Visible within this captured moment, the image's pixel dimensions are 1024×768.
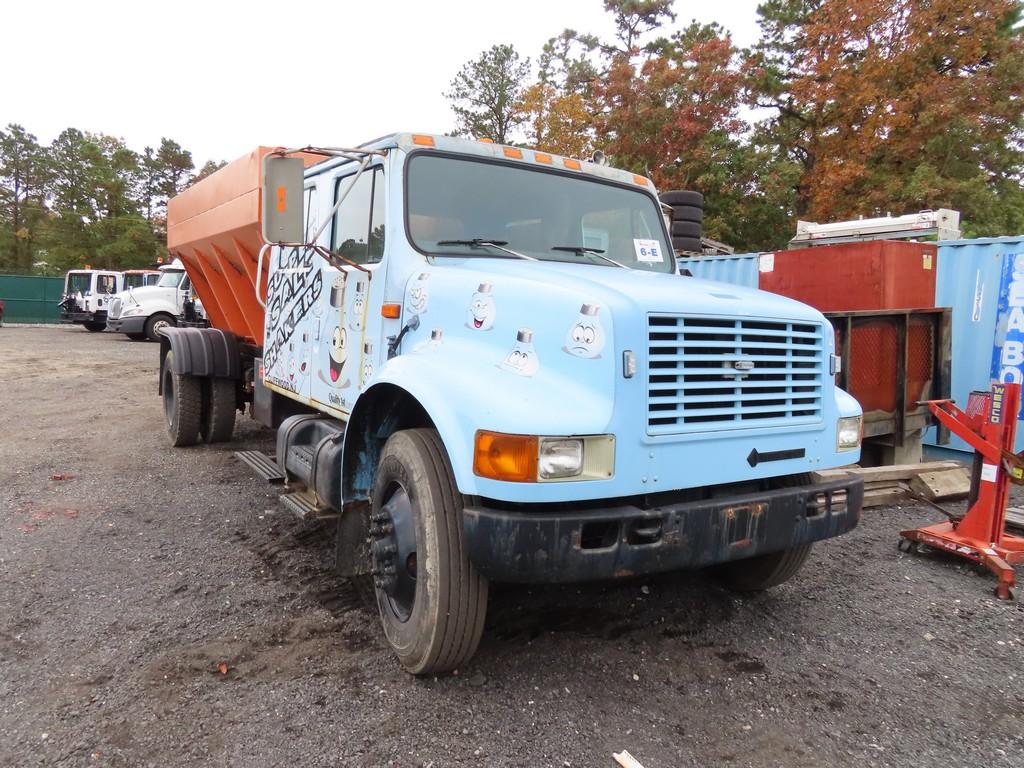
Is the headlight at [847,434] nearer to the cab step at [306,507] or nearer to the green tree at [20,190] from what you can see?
the cab step at [306,507]

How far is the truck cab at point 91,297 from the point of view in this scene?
26.9 metres

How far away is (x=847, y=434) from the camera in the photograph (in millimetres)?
3326

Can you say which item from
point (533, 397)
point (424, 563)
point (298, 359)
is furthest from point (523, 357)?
point (298, 359)

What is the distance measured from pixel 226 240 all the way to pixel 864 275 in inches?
235

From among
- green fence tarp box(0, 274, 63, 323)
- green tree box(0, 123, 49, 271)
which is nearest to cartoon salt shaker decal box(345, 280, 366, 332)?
green fence tarp box(0, 274, 63, 323)

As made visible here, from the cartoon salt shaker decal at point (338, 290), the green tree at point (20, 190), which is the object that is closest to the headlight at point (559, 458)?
the cartoon salt shaker decal at point (338, 290)

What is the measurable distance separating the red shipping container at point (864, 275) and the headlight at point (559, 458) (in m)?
5.52

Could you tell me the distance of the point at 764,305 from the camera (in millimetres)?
3055

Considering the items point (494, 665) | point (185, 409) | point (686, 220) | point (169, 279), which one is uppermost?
point (169, 279)

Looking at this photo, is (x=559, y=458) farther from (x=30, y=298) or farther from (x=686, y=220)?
(x=30, y=298)

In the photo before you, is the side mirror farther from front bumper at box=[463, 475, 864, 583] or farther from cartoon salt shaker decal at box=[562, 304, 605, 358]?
front bumper at box=[463, 475, 864, 583]

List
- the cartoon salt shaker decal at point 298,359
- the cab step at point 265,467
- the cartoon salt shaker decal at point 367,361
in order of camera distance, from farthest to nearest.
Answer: the cab step at point 265,467 → the cartoon salt shaker decal at point 298,359 → the cartoon salt shaker decal at point 367,361

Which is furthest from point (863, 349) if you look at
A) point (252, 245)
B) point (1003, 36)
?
point (1003, 36)

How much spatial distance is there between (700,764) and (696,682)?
0.57 metres
